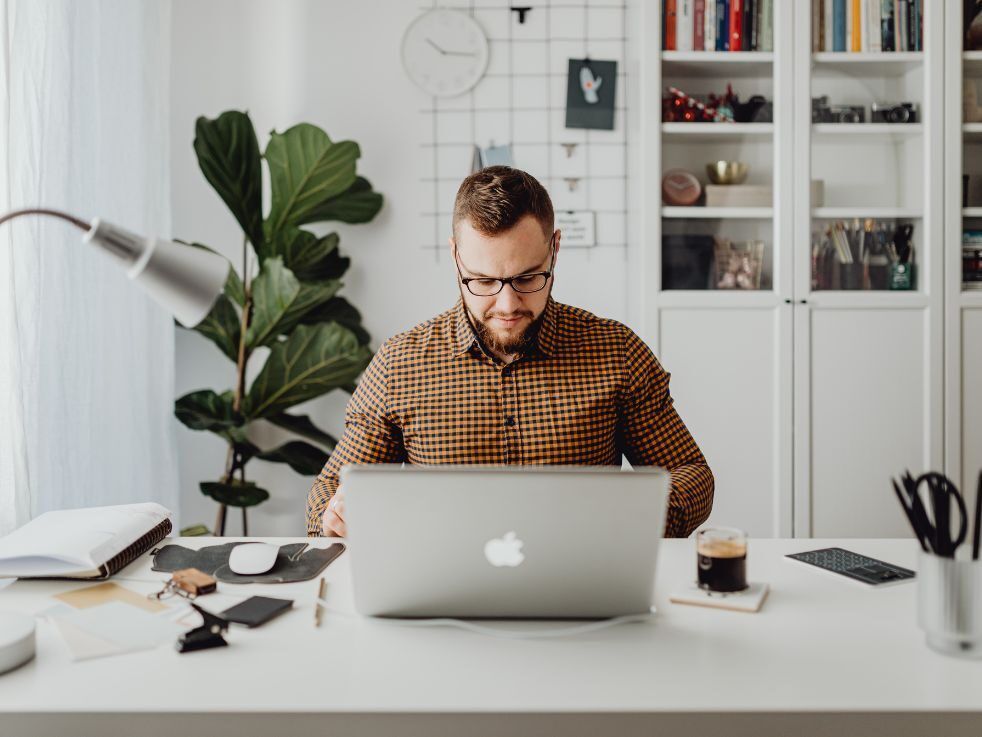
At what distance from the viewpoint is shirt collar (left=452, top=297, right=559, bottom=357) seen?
68.2 inches

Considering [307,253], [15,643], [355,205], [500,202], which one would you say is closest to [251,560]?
[15,643]

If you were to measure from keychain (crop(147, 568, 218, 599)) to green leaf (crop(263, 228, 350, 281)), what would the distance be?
5.20 ft

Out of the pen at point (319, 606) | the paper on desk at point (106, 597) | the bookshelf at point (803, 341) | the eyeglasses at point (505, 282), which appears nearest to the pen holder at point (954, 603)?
the pen at point (319, 606)

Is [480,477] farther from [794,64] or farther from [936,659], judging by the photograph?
[794,64]

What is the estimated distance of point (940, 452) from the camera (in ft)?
9.29

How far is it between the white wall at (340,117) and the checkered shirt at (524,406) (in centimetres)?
133

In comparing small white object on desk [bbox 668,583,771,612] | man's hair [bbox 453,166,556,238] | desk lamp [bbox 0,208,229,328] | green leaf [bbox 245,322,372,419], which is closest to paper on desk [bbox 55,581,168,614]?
desk lamp [bbox 0,208,229,328]

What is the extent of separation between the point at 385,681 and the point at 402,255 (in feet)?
7.40

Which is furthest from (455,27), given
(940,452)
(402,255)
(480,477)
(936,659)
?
(936,659)

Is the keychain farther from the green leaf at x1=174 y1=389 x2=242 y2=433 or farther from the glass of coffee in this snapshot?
the green leaf at x1=174 y1=389 x2=242 y2=433

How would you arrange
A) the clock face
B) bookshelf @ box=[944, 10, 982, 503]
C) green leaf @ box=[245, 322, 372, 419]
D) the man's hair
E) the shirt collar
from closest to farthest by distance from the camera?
the man's hair
the shirt collar
green leaf @ box=[245, 322, 372, 419]
bookshelf @ box=[944, 10, 982, 503]
the clock face

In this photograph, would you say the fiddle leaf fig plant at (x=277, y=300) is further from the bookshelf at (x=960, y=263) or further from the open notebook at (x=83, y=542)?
the bookshelf at (x=960, y=263)

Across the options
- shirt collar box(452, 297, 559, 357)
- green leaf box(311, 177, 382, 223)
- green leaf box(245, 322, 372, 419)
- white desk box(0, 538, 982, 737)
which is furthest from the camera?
green leaf box(311, 177, 382, 223)

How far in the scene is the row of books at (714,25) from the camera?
9.24 feet
